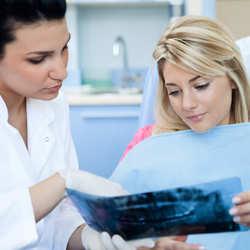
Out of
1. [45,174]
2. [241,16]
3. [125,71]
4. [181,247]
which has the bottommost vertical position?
[181,247]

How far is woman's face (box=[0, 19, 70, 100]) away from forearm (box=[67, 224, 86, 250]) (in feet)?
1.39

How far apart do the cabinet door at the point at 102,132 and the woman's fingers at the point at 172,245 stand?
156 cm

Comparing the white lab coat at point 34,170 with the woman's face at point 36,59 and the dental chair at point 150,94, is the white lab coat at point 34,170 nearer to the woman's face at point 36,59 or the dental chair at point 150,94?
the woman's face at point 36,59

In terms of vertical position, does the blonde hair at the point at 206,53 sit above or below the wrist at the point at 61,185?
above

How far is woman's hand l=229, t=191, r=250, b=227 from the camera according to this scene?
821 mm

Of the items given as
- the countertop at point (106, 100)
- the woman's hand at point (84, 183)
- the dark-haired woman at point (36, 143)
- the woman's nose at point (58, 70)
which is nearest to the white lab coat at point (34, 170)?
the dark-haired woman at point (36, 143)

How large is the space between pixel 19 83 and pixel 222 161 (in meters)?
0.62

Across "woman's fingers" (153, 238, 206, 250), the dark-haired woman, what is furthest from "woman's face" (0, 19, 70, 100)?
"woman's fingers" (153, 238, 206, 250)

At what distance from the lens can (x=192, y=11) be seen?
2533 mm

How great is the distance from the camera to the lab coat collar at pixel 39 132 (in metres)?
1.13

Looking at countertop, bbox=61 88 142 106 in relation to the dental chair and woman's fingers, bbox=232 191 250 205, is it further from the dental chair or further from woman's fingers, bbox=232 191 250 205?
woman's fingers, bbox=232 191 250 205

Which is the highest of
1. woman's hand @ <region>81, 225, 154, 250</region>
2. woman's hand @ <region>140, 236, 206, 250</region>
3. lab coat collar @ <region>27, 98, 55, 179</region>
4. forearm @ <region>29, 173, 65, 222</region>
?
lab coat collar @ <region>27, 98, 55, 179</region>

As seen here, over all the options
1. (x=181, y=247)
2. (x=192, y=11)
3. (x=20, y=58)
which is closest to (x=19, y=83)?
(x=20, y=58)

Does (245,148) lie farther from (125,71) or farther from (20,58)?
(125,71)
